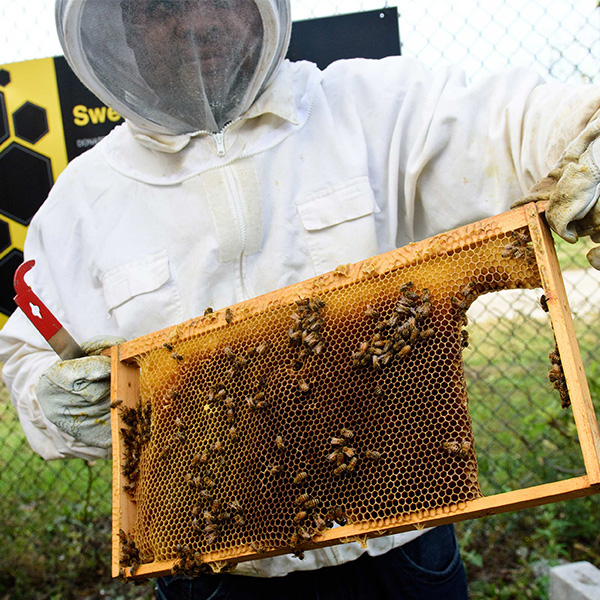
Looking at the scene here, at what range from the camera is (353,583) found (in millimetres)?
2660

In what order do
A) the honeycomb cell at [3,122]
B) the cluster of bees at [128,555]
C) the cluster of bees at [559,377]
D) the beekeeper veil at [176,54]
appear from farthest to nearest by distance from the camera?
the honeycomb cell at [3,122]
the beekeeper veil at [176,54]
the cluster of bees at [128,555]
the cluster of bees at [559,377]

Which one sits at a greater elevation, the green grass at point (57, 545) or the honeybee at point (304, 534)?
the honeybee at point (304, 534)

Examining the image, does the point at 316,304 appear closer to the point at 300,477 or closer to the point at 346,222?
the point at 300,477

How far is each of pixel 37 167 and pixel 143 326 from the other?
248 cm

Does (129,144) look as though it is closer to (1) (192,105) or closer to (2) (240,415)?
(1) (192,105)

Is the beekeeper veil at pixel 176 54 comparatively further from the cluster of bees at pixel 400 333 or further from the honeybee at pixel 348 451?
the honeybee at pixel 348 451

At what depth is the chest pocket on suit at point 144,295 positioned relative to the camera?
2787 mm

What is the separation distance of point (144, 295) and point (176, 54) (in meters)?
1.10

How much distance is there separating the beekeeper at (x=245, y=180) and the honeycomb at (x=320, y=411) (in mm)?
522

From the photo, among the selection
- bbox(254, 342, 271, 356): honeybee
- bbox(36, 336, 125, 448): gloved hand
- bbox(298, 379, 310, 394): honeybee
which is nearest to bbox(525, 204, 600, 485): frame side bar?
bbox(298, 379, 310, 394): honeybee

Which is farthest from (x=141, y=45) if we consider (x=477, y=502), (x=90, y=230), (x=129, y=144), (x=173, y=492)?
(x=477, y=502)

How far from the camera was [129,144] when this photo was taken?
9.65 ft

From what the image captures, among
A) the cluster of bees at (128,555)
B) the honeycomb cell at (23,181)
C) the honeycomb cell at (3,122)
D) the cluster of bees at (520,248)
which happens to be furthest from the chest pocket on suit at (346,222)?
the honeycomb cell at (3,122)

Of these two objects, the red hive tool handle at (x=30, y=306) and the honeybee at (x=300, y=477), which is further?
the red hive tool handle at (x=30, y=306)
